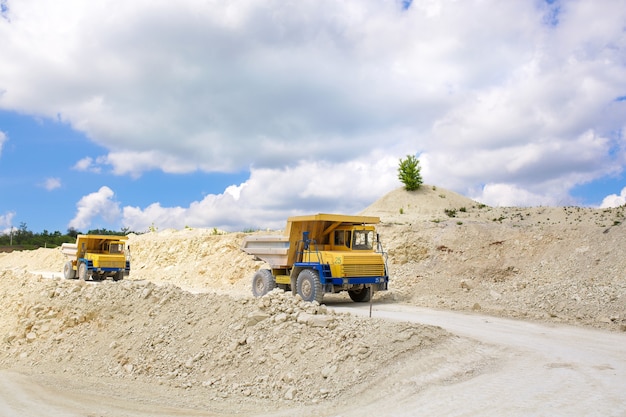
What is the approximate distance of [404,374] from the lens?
8.77 meters

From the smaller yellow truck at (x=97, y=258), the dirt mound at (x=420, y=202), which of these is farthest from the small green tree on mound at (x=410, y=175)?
the smaller yellow truck at (x=97, y=258)

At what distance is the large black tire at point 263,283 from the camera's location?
18.8 meters

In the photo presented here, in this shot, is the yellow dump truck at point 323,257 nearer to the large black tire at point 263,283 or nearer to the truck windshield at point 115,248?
the large black tire at point 263,283

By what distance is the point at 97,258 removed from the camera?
92.1ft

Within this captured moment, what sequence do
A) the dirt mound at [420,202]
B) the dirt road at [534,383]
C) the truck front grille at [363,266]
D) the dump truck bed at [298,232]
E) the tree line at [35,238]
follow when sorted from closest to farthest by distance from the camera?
the dirt road at [534,383] < the truck front grille at [363,266] < the dump truck bed at [298,232] < the dirt mound at [420,202] < the tree line at [35,238]

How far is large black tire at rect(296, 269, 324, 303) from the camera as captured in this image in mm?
16781

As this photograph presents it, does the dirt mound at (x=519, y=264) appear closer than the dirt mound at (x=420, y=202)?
Yes

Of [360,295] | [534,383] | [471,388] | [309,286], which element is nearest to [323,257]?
[309,286]

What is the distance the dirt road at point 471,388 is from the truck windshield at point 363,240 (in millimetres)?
6542

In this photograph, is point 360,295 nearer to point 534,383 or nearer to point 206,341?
point 206,341

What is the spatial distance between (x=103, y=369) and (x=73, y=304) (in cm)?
347

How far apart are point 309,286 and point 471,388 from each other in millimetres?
9408

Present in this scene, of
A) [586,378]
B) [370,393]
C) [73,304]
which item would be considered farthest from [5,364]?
[586,378]

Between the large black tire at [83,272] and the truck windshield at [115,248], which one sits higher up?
the truck windshield at [115,248]
